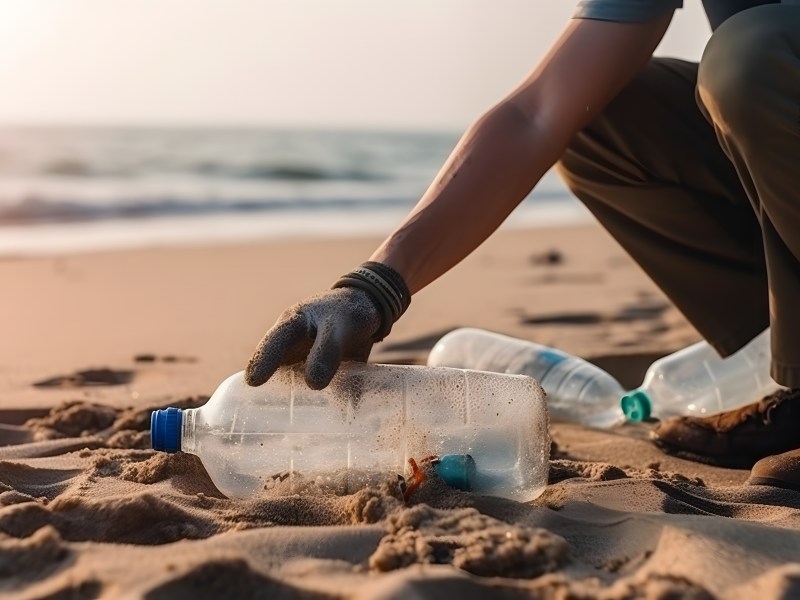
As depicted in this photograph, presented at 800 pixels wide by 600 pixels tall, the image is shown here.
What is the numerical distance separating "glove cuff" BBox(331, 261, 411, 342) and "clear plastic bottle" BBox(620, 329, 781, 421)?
4.24ft

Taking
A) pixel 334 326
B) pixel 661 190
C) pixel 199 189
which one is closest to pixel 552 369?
pixel 661 190

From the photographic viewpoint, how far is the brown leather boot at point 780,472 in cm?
205

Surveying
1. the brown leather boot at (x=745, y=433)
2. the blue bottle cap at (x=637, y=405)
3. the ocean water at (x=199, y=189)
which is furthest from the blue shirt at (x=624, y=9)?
the ocean water at (x=199, y=189)

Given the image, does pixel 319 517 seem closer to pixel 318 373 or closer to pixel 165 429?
pixel 318 373

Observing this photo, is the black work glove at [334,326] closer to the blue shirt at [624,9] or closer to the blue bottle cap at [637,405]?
the blue shirt at [624,9]

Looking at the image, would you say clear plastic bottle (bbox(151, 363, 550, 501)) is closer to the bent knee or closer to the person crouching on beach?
the person crouching on beach

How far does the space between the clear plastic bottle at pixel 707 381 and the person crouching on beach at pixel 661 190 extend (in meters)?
0.32

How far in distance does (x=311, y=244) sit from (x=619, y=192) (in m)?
4.28

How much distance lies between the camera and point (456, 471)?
70.9 inches

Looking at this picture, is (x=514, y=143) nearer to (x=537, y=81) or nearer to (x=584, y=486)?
(x=537, y=81)

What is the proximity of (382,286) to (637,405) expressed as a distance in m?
1.20

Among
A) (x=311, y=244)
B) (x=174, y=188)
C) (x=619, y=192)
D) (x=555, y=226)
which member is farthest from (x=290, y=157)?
(x=619, y=192)

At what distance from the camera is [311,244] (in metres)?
6.82

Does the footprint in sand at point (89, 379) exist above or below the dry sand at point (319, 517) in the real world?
above
